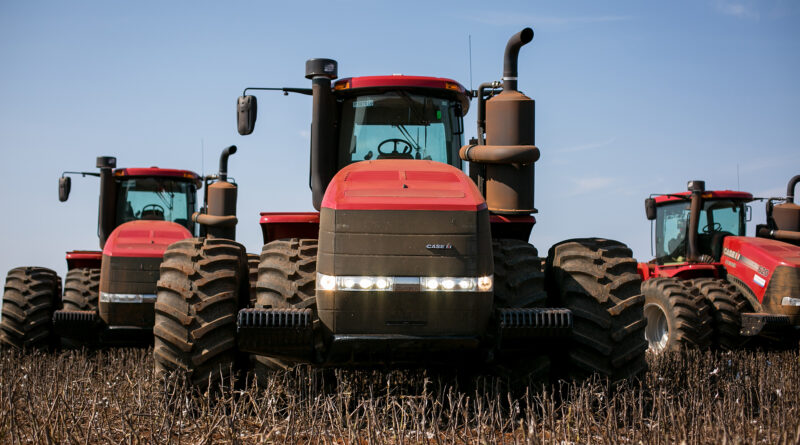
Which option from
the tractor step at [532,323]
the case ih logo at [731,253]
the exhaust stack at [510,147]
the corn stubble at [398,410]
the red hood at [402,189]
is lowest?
the corn stubble at [398,410]

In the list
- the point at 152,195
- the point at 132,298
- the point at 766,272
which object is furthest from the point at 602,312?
the point at 152,195

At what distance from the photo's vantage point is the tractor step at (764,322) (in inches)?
451

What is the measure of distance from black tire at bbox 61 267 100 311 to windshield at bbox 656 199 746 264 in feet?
30.8

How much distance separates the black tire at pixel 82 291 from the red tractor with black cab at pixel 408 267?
4.95 metres

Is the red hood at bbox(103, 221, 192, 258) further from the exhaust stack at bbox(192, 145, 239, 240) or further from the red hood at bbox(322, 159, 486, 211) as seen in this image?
the red hood at bbox(322, 159, 486, 211)

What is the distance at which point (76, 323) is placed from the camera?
10727mm

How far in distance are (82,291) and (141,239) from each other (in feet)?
4.59

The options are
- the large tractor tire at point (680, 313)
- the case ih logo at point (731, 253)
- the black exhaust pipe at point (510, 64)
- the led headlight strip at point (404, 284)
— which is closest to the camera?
the led headlight strip at point (404, 284)

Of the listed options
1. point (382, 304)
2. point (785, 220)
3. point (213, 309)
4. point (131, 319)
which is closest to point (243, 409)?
point (213, 309)

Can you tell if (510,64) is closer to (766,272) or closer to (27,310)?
(766,272)

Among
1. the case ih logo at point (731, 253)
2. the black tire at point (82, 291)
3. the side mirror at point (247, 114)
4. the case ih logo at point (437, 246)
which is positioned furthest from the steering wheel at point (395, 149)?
the case ih logo at point (731, 253)

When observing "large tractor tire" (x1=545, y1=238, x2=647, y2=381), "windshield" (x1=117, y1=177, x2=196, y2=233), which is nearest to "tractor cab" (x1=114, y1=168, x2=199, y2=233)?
"windshield" (x1=117, y1=177, x2=196, y2=233)

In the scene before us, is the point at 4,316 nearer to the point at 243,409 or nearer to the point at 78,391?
the point at 78,391

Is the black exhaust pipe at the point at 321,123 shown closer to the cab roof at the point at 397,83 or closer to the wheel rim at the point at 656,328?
the cab roof at the point at 397,83
